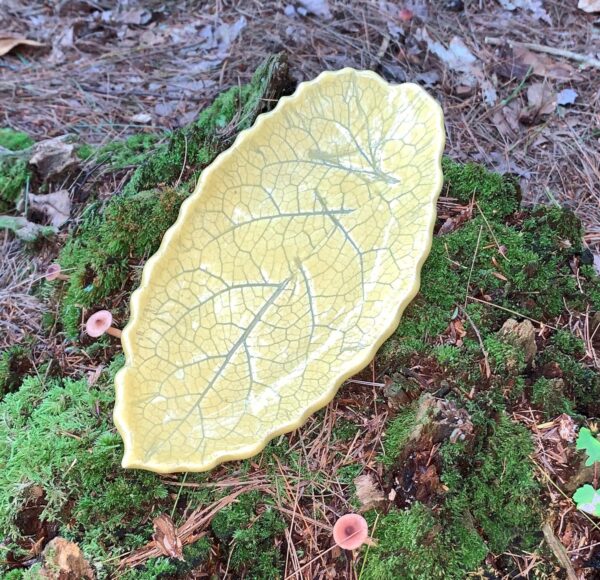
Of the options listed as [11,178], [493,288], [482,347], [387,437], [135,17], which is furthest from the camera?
[135,17]

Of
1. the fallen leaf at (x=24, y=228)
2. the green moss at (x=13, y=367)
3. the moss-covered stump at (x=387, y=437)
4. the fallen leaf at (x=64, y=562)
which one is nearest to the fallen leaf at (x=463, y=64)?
the moss-covered stump at (x=387, y=437)

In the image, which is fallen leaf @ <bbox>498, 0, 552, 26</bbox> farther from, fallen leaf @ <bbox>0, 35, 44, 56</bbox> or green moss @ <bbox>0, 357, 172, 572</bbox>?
green moss @ <bbox>0, 357, 172, 572</bbox>

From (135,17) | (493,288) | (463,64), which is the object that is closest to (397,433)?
(493,288)

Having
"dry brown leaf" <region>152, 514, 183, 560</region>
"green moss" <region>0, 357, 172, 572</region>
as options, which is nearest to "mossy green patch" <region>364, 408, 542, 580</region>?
"dry brown leaf" <region>152, 514, 183, 560</region>

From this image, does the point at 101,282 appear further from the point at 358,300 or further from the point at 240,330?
the point at 358,300

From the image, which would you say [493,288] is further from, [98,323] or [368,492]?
[98,323]

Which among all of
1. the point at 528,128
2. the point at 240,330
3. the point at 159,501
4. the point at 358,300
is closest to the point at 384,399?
the point at 358,300
